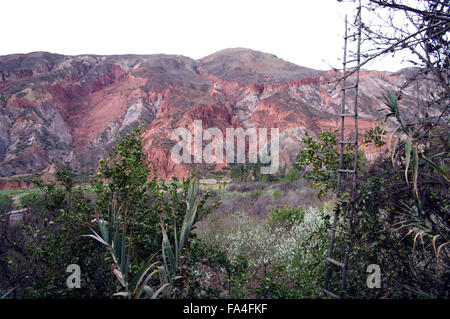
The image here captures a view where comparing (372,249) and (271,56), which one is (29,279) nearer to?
(372,249)

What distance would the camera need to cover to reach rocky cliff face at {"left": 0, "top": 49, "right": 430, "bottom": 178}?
119 feet

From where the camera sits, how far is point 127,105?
1949 inches

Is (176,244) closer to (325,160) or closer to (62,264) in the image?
(62,264)

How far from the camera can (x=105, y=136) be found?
4497 centimetres

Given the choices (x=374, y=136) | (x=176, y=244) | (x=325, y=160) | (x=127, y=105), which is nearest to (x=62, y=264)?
(x=176, y=244)

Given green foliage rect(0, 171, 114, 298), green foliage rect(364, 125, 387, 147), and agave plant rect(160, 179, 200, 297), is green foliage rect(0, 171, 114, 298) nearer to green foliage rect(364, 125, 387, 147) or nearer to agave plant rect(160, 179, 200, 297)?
agave plant rect(160, 179, 200, 297)

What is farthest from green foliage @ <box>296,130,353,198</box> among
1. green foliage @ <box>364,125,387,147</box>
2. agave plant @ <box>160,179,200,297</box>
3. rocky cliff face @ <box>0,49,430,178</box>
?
rocky cliff face @ <box>0,49,430,178</box>

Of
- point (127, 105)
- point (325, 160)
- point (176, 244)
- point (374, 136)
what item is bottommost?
point (176, 244)

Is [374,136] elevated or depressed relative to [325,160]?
elevated

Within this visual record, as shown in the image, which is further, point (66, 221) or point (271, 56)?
point (271, 56)

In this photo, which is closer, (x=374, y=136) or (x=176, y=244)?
(x=176, y=244)
